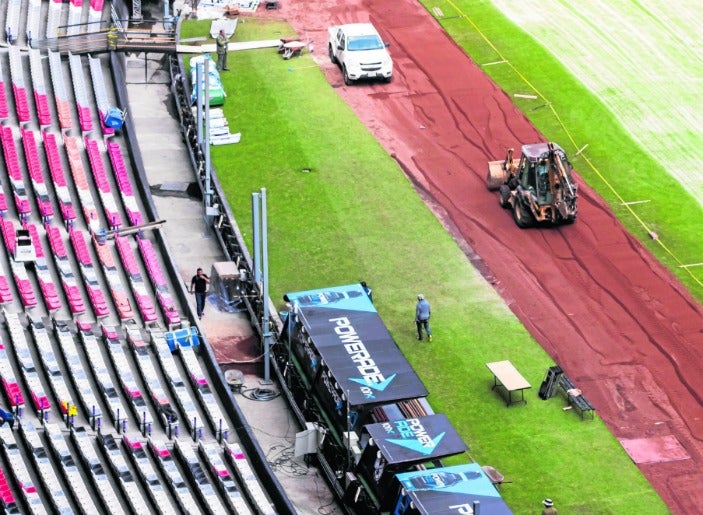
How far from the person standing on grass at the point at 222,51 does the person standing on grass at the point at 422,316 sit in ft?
69.7

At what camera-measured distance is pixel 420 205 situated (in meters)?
62.0

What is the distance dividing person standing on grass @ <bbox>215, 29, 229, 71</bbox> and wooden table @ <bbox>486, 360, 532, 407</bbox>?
24633 millimetres

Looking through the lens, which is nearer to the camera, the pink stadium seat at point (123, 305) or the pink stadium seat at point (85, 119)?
the pink stadium seat at point (123, 305)

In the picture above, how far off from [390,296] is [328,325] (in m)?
6.23

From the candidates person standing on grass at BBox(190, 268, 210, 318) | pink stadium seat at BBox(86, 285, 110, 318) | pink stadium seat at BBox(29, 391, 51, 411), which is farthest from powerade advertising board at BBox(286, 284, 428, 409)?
pink stadium seat at BBox(29, 391, 51, 411)

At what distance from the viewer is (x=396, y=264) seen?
57.9m

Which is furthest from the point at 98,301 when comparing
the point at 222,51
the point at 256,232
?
the point at 222,51

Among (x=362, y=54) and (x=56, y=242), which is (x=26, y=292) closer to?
(x=56, y=242)

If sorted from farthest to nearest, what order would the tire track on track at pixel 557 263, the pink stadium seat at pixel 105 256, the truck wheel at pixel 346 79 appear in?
the truck wheel at pixel 346 79
the pink stadium seat at pixel 105 256
the tire track on track at pixel 557 263

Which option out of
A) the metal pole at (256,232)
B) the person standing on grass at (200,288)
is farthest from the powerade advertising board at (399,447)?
the person standing on grass at (200,288)

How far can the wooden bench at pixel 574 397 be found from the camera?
50.2 metres

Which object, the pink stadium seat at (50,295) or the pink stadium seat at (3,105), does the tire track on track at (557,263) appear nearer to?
the pink stadium seat at (3,105)

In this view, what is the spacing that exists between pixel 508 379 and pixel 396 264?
851 centimetres

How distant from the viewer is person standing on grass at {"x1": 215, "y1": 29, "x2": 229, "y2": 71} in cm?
7075
